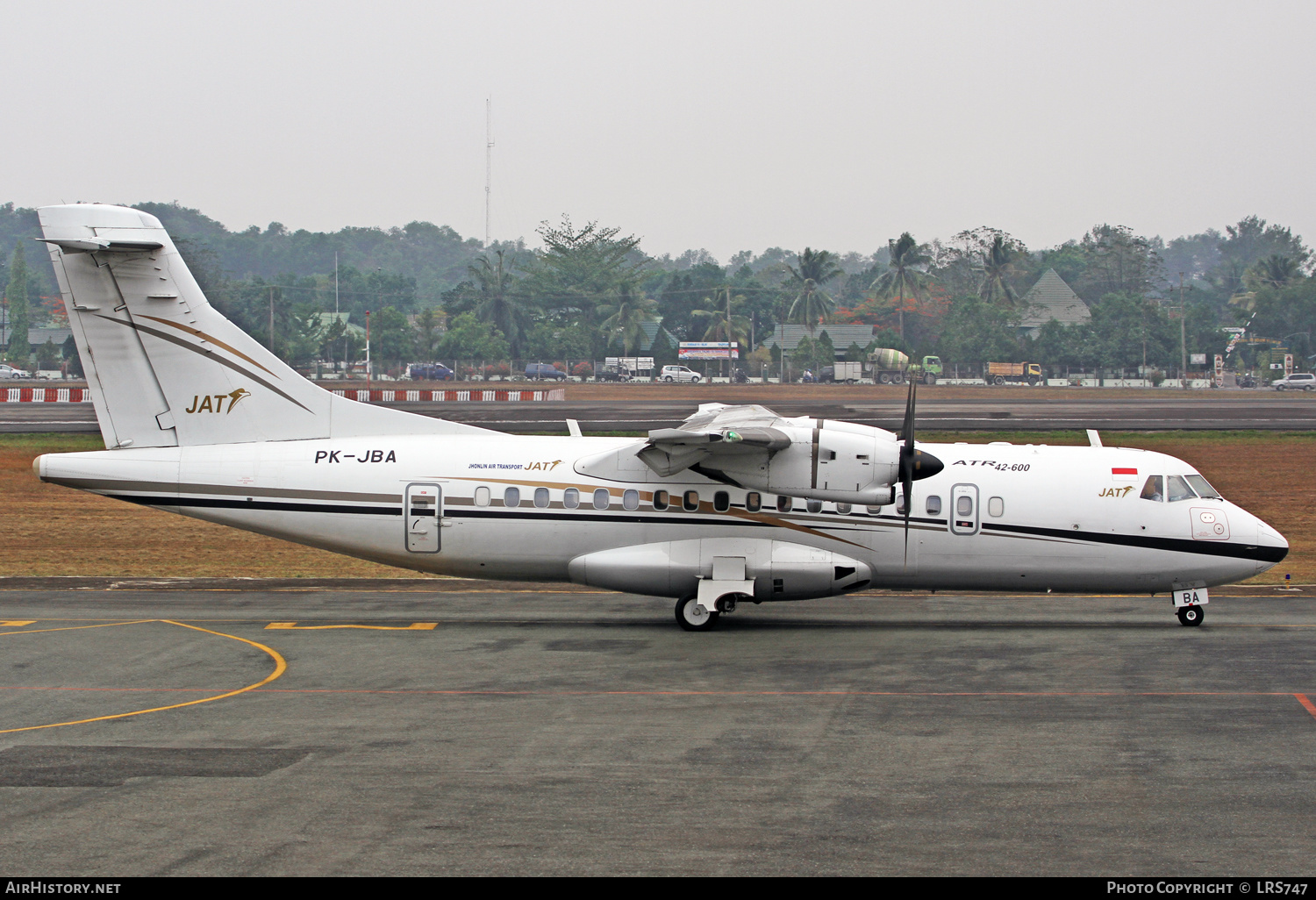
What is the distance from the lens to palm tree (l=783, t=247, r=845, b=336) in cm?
12962

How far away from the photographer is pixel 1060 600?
25109 millimetres

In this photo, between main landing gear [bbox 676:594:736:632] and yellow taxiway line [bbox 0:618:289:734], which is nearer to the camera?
yellow taxiway line [bbox 0:618:289:734]

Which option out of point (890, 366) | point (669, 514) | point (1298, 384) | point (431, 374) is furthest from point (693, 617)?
point (431, 374)

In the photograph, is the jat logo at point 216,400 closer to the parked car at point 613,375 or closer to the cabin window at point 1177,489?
the cabin window at point 1177,489

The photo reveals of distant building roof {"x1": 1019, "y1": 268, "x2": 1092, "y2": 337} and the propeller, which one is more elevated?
distant building roof {"x1": 1019, "y1": 268, "x2": 1092, "y2": 337}

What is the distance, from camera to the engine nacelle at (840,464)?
20203 mm

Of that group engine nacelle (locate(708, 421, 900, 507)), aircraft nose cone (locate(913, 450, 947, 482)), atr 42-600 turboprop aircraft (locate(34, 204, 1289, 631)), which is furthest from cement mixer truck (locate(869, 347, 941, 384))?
engine nacelle (locate(708, 421, 900, 507))

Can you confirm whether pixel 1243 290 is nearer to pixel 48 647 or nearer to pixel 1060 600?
pixel 1060 600

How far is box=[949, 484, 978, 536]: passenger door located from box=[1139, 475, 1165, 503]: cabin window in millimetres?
3161

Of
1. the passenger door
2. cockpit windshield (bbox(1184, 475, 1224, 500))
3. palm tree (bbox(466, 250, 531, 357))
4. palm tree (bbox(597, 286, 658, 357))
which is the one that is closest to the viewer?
the passenger door

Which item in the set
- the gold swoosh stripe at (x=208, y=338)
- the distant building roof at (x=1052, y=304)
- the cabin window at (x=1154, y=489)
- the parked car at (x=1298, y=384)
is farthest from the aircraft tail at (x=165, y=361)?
the distant building roof at (x=1052, y=304)

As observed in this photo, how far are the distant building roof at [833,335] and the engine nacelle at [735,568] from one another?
91846mm

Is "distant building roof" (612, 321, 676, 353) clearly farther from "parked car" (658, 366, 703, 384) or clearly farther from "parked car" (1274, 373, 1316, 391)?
"parked car" (1274, 373, 1316, 391)

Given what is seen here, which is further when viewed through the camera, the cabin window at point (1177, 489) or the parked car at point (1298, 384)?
the parked car at point (1298, 384)
